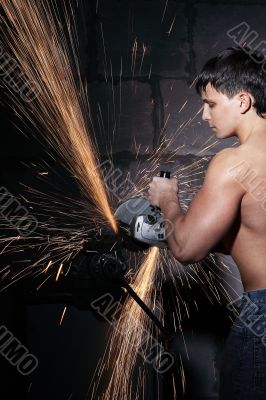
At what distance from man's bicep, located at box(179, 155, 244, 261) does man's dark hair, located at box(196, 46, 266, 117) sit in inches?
12.9

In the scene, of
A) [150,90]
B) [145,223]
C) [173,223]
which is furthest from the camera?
[150,90]

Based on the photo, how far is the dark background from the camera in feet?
9.12

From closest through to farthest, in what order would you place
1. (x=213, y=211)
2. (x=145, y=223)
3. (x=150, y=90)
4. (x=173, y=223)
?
(x=213, y=211) → (x=173, y=223) → (x=145, y=223) → (x=150, y=90)

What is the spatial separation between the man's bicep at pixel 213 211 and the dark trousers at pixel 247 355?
0.82 feet

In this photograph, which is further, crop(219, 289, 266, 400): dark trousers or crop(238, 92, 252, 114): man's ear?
crop(238, 92, 252, 114): man's ear

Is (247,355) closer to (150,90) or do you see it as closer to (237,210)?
(237,210)

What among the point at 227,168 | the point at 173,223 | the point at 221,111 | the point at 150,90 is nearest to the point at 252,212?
the point at 227,168

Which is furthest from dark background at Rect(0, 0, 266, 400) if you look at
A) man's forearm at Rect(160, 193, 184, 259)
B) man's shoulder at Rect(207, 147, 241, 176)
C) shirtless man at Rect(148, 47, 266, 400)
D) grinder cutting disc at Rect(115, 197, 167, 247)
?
man's shoulder at Rect(207, 147, 241, 176)

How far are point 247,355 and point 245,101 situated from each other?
0.90 m

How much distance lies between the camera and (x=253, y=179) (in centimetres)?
167

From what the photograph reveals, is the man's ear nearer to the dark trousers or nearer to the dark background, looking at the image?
the dark trousers

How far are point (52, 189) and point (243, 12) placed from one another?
5.09 ft

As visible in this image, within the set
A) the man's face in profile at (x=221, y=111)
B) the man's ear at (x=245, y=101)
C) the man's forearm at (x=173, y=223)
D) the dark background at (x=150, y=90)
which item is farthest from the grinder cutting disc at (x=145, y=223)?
the dark background at (x=150, y=90)

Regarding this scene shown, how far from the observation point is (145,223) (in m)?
2.02
